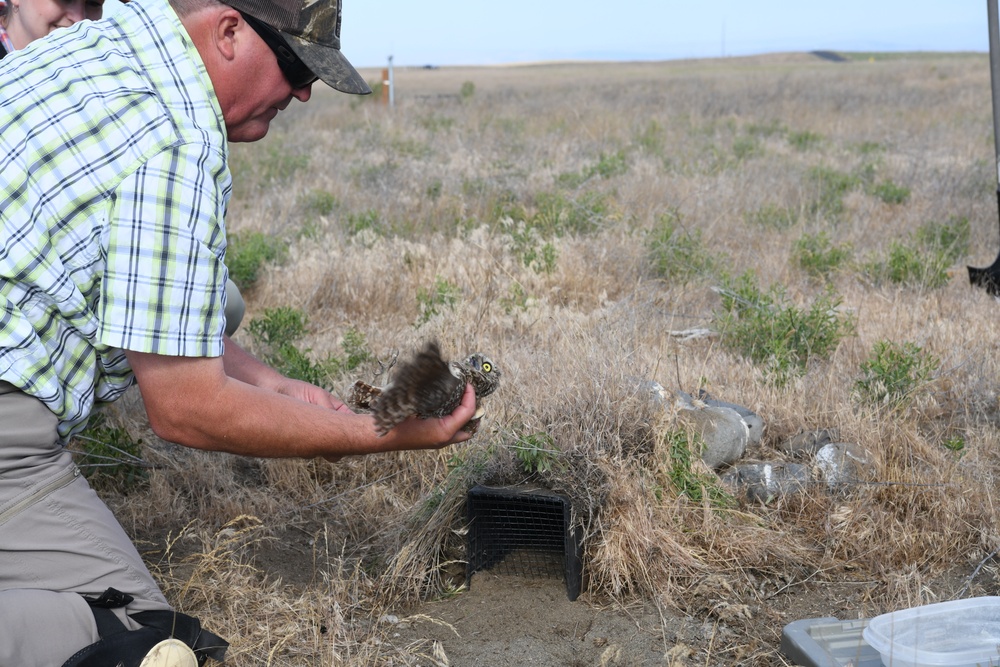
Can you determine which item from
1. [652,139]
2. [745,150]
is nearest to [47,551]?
[745,150]

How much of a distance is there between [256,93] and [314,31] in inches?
8.3

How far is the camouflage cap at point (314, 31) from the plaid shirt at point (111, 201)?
0.69 feet

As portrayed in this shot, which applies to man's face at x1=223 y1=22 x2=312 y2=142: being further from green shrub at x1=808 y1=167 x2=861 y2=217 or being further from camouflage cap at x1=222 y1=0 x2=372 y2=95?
green shrub at x1=808 y1=167 x2=861 y2=217

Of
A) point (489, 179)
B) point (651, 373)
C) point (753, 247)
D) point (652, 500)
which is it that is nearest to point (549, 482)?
point (652, 500)

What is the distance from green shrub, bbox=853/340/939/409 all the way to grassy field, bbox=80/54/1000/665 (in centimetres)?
2

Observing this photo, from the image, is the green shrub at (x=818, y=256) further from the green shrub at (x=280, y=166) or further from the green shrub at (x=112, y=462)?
the green shrub at (x=280, y=166)

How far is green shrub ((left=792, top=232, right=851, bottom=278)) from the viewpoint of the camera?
6730mm

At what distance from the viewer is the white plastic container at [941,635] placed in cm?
247

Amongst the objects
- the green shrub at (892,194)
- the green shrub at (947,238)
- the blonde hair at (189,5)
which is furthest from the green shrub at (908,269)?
the blonde hair at (189,5)

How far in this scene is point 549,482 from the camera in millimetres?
3328

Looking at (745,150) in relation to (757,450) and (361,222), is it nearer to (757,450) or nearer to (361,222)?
(361,222)

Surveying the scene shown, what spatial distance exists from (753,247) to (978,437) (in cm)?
382

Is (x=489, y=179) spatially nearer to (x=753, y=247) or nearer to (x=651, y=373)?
(x=753, y=247)

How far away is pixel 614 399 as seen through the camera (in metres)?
3.58
